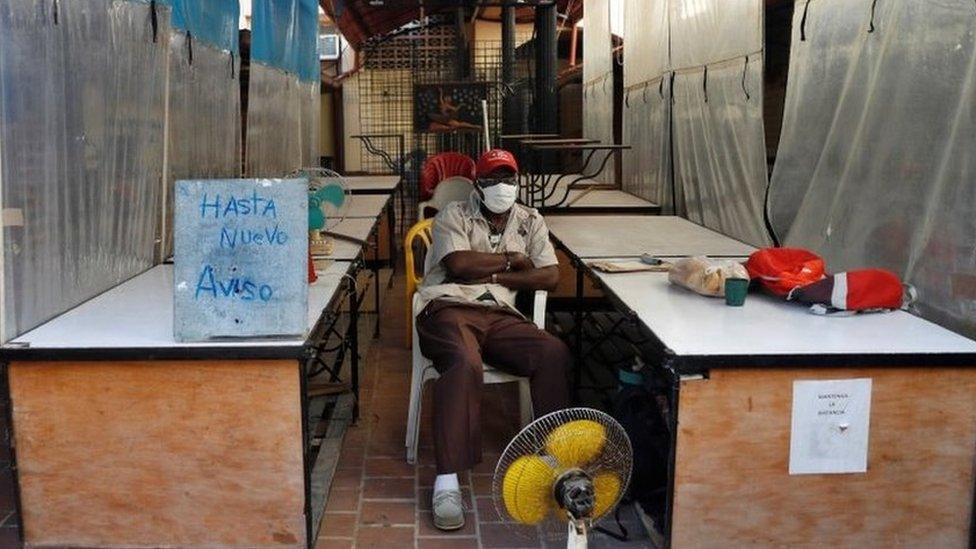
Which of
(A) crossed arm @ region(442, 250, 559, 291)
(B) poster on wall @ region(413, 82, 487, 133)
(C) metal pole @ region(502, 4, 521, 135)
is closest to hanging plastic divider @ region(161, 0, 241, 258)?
(A) crossed arm @ region(442, 250, 559, 291)

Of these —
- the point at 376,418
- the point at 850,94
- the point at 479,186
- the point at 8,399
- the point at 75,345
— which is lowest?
the point at 376,418

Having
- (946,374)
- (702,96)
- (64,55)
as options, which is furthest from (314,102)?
(946,374)

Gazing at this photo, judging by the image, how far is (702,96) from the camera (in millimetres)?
5457

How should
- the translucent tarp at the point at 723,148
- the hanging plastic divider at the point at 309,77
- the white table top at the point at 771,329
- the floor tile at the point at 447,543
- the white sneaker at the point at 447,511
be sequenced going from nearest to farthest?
the white table top at the point at 771,329, the floor tile at the point at 447,543, the white sneaker at the point at 447,511, the translucent tarp at the point at 723,148, the hanging plastic divider at the point at 309,77

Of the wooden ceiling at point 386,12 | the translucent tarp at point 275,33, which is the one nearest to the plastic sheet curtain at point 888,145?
the translucent tarp at point 275,33

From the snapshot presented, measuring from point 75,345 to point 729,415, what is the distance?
1.82 m

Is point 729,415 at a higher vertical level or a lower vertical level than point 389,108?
lower

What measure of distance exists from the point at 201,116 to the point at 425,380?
1.91 m

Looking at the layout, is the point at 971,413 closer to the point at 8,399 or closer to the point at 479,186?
the point at 479,186

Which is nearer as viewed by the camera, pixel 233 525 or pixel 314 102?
pixel 233 525

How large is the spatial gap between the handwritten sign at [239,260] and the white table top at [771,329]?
3.52 feet

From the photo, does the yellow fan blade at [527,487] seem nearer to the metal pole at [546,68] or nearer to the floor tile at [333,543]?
the floor tile at [333,543]

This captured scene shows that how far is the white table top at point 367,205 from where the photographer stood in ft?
19.2

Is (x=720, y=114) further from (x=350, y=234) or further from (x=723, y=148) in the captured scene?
(x=350, y=234)
